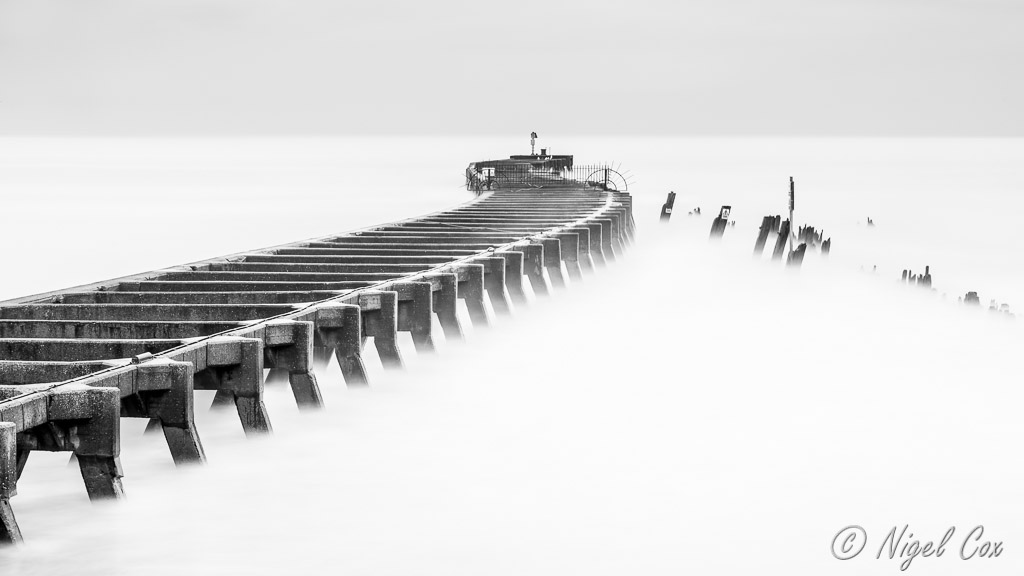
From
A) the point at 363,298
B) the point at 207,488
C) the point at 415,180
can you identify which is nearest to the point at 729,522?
the point at 207,488

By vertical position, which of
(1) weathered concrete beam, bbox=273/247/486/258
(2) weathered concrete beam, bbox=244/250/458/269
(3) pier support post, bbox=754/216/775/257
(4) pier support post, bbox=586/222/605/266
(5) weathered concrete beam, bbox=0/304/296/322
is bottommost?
(3) pier support post, bbox=754/216/775/257

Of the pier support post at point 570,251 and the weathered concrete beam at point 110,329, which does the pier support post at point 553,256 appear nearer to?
the pier support post at point 570,251

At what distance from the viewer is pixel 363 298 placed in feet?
40.2

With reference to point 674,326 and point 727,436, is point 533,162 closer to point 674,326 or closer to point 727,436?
point 674,326

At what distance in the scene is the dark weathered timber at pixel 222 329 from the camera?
25.5ft

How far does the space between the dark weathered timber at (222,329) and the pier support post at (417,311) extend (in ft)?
A: 0.06

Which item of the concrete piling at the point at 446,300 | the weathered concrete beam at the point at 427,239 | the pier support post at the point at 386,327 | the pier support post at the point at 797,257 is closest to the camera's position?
the pier support post at the point at 386,327

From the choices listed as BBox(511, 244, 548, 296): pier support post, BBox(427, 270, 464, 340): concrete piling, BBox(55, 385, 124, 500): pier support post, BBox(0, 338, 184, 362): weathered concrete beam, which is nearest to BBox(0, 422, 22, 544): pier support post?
BBox(55, 385, 124, 500): pier support post

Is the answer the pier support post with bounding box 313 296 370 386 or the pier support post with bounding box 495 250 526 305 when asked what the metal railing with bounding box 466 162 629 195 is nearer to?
the pier support post with bounding box 495 250 526 305

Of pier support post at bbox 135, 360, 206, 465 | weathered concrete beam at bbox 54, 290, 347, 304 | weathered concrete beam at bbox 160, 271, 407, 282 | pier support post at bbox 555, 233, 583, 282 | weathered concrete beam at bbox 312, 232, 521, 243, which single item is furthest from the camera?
pier support post at bbox 555, 233, 583, 282
